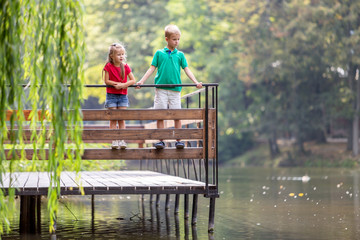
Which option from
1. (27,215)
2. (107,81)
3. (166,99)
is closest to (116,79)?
(107,81)

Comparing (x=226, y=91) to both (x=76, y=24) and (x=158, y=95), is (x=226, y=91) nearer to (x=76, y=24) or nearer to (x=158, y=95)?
(x=158, y=95)

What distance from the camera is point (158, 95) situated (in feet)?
38.1

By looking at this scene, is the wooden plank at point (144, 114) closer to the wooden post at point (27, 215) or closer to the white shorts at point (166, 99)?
the white shorts at point (166, 99)

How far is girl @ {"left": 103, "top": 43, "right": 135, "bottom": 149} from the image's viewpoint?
36.1 feet

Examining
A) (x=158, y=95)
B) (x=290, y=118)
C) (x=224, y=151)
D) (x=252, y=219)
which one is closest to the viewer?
(x=158, y=95)

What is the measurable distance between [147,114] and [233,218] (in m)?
3.47

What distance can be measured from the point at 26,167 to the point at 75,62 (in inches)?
446

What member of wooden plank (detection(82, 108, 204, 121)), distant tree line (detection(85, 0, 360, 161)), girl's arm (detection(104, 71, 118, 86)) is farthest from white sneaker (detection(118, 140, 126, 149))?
distant tree line (detection(85, 0, 360, 161))

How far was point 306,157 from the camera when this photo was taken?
43.8m

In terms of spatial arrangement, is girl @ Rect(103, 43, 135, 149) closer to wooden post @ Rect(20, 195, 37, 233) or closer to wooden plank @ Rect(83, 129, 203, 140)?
wooden plank @ Rect(83, 129, 203, 140)

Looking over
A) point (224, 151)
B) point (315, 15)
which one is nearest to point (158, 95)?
point (315, 15)

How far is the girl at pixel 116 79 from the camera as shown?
36.1 feet

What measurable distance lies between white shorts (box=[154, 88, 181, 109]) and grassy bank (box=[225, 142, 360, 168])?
91.9ft

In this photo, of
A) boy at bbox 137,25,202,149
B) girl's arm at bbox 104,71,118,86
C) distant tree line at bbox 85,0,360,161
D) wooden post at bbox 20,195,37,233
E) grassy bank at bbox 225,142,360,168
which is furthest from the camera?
distant tree line at bbox 85,0,360,161
